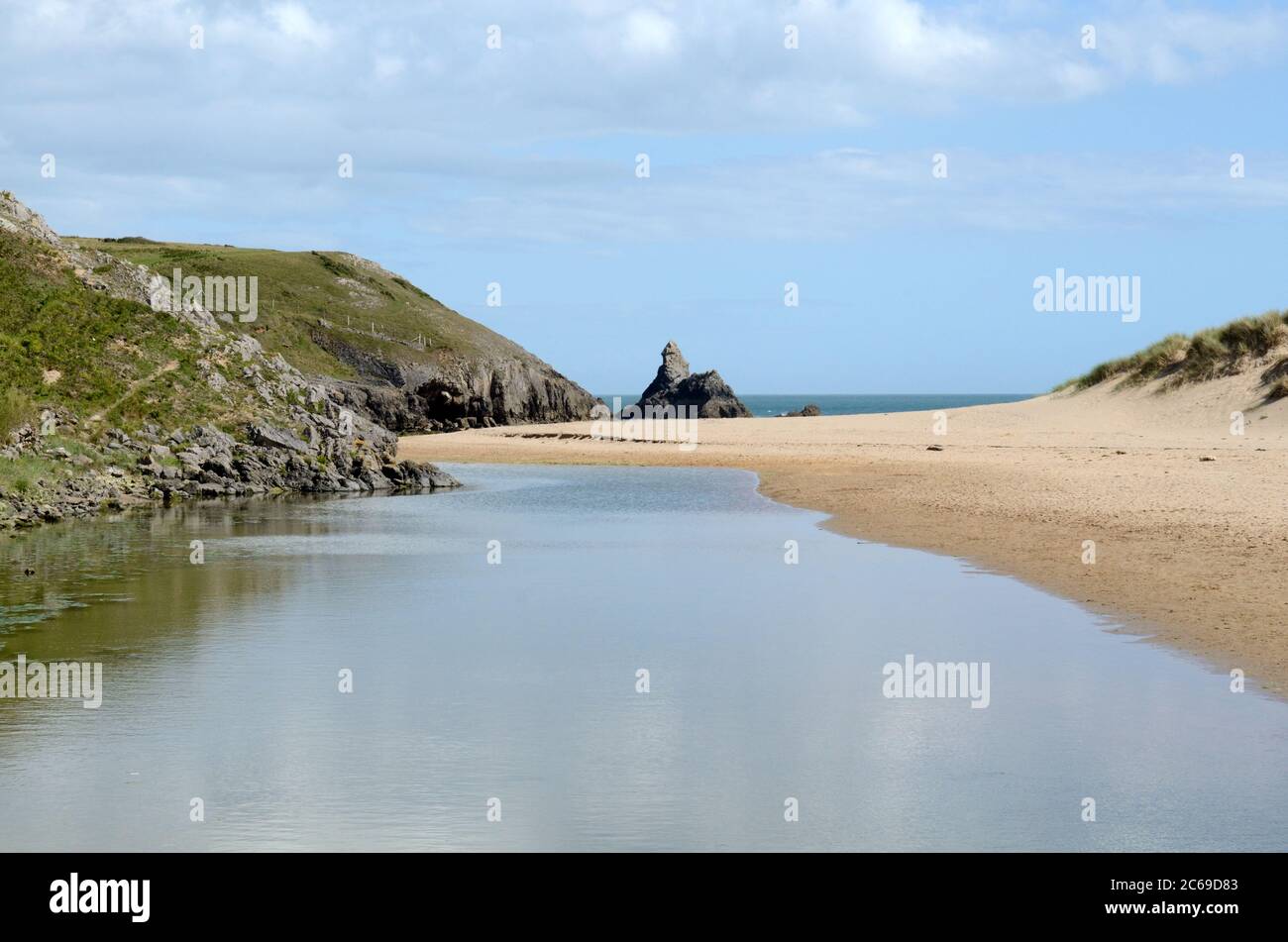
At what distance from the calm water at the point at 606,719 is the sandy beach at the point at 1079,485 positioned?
123 cm

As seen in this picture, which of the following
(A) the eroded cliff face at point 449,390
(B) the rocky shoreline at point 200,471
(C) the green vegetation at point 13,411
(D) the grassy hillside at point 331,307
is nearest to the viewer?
(B) the rocky shoreline at point 200,471

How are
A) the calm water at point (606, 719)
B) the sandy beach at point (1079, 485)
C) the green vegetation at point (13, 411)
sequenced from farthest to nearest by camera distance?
the green vegetation at point (13, 411) → the sandy beach at point (1079, 485) → the calm water at point (606, 719)

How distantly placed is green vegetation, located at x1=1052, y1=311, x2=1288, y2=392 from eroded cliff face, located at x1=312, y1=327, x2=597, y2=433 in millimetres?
39115

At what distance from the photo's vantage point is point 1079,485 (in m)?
32.3

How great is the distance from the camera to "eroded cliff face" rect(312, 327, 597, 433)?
82062 mm

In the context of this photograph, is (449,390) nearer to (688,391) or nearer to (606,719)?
(688,391)

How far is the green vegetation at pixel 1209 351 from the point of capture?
6116cm

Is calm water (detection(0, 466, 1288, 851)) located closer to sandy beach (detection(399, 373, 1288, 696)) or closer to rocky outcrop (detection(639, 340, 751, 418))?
sandy beach (detection(399, 373, 1288, 696))

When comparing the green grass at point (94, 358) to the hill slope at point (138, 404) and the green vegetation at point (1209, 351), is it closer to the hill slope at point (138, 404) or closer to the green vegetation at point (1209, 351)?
the hill slope at point (138, 404)

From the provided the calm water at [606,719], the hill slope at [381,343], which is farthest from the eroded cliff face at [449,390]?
the calm water at [606,719]

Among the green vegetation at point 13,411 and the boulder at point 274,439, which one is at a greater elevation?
the green vegetation at point 13,411
